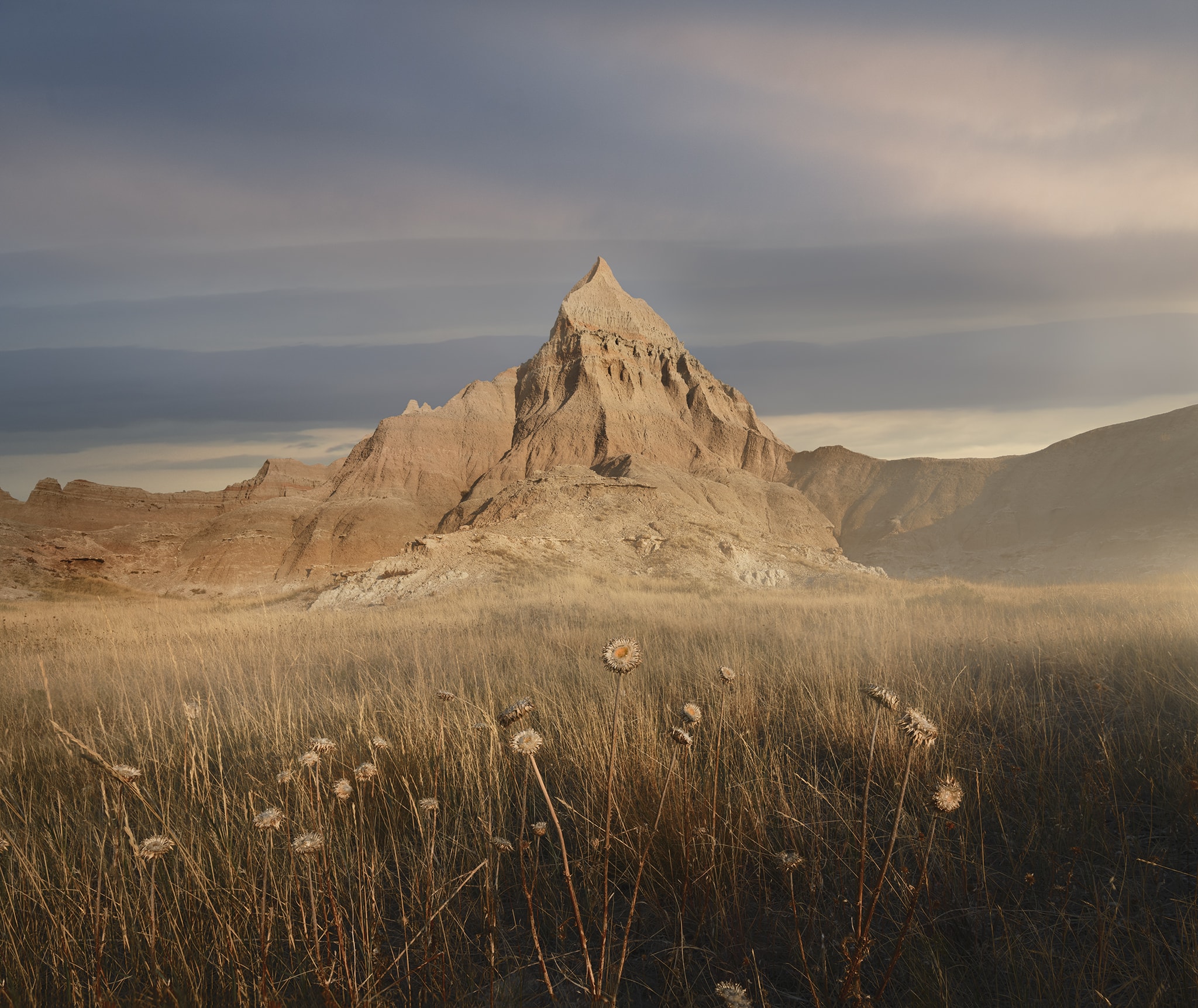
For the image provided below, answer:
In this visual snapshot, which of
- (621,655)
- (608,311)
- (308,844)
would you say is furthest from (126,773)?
(608,311)

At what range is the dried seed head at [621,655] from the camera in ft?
5.82

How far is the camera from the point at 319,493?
6131 centimetres

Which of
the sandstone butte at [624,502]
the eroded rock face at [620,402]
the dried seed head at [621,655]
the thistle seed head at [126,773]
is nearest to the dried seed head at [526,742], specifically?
the dried seed head at [621,655]

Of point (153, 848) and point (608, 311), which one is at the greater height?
point (608, 311)

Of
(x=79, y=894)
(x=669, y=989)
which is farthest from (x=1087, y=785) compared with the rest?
(x=79, y=894)

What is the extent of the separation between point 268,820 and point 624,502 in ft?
128

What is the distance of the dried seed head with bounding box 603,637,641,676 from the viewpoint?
1.77 m

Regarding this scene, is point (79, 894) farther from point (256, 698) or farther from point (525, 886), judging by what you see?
point (256, 698)

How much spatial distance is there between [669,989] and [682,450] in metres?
58.8

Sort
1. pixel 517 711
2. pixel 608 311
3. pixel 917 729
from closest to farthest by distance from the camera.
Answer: pixel 917 729, pixel 517 711, pixel 608 311

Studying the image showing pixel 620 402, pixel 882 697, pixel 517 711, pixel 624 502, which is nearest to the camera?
pixel 882 697

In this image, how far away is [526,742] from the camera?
1770 millimetres

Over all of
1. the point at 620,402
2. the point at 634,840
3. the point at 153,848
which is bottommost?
the point at 634,840

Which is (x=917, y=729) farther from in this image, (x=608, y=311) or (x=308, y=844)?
(x=608, y=311)
